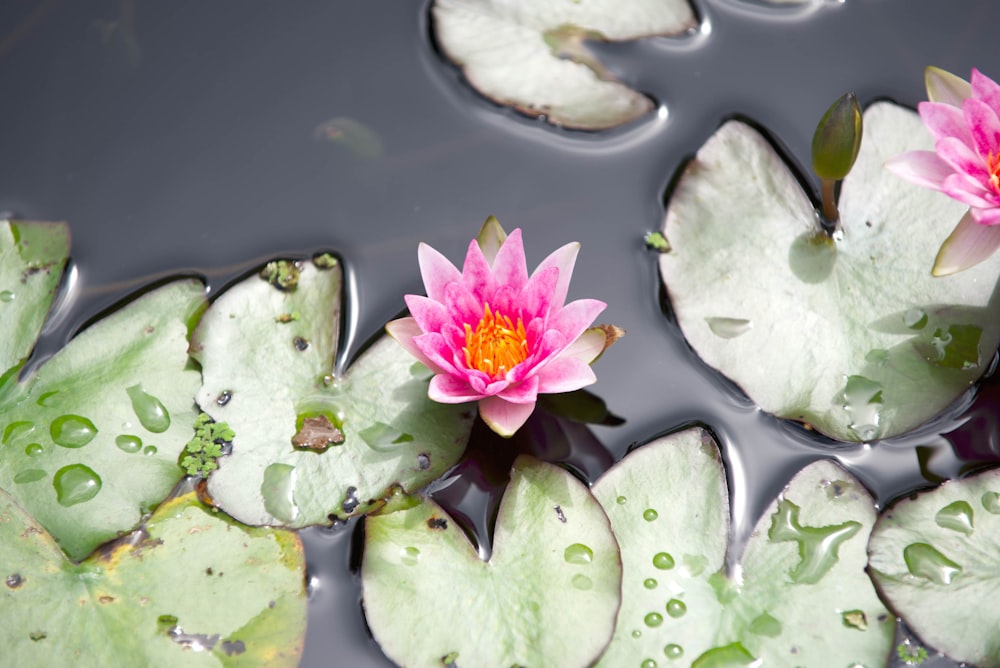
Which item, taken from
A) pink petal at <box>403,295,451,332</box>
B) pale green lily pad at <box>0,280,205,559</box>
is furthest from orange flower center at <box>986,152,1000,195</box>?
pale green lily pad at <box>0,280,205,559</box>

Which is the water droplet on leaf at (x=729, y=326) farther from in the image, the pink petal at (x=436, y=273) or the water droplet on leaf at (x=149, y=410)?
the water droplet on leaf at (x=149, y=410)

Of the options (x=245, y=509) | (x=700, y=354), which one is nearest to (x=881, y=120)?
(x=700, y=354)

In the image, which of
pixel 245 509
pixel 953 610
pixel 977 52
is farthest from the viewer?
pixel 977 52

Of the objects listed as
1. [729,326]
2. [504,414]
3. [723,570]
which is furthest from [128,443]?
[729,326]

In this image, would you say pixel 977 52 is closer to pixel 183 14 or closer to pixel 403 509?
pixel 403 509

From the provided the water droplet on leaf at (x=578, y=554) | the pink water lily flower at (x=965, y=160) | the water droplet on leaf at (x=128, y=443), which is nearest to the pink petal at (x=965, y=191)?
the pink water lily flower at (x=965, y=160)

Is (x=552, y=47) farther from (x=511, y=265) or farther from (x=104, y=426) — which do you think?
(x=104, y=426)

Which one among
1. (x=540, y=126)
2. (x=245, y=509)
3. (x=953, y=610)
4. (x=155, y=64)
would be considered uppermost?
(x=155, y=64)
